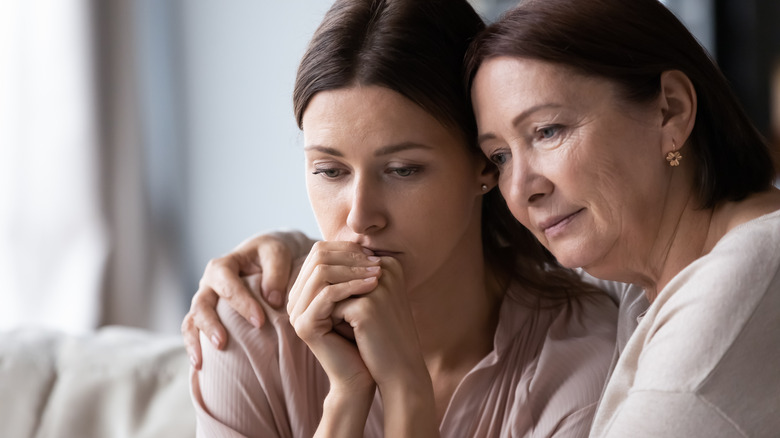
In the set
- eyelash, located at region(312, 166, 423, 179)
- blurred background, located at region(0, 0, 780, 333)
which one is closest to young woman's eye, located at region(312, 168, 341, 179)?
eyelash, located at region(312, 166, 423, 179)

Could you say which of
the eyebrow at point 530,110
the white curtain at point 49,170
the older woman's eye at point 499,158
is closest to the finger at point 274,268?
the older woman's eye at point 499,158

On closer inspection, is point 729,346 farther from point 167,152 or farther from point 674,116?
point 167,152

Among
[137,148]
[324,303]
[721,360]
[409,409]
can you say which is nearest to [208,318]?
[324,303]

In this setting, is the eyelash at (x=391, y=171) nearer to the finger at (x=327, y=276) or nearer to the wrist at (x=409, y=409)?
the finger at (x=327, y=276)

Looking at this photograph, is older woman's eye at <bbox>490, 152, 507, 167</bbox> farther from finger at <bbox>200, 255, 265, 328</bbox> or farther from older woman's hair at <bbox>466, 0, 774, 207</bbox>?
finger at <bbox>200, 255, 265, 328</bbox>

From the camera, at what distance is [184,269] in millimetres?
3979

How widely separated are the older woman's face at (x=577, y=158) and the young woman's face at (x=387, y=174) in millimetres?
145

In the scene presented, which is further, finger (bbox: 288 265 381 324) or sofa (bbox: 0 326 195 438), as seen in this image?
sofa (bbox: 0 326 195 438)

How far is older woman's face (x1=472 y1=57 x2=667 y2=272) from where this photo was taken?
1.35 metres

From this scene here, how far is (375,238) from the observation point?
1578mm

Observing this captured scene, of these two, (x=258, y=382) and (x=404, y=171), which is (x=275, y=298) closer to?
(x=258, y=382)

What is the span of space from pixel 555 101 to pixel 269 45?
2943mm

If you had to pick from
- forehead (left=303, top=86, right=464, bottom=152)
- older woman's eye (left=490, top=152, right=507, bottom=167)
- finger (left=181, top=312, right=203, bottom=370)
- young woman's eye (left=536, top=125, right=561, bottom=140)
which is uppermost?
forehead (left=303, top=86, right=464, bottom=152)

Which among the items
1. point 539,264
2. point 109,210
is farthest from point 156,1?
point 539,264
